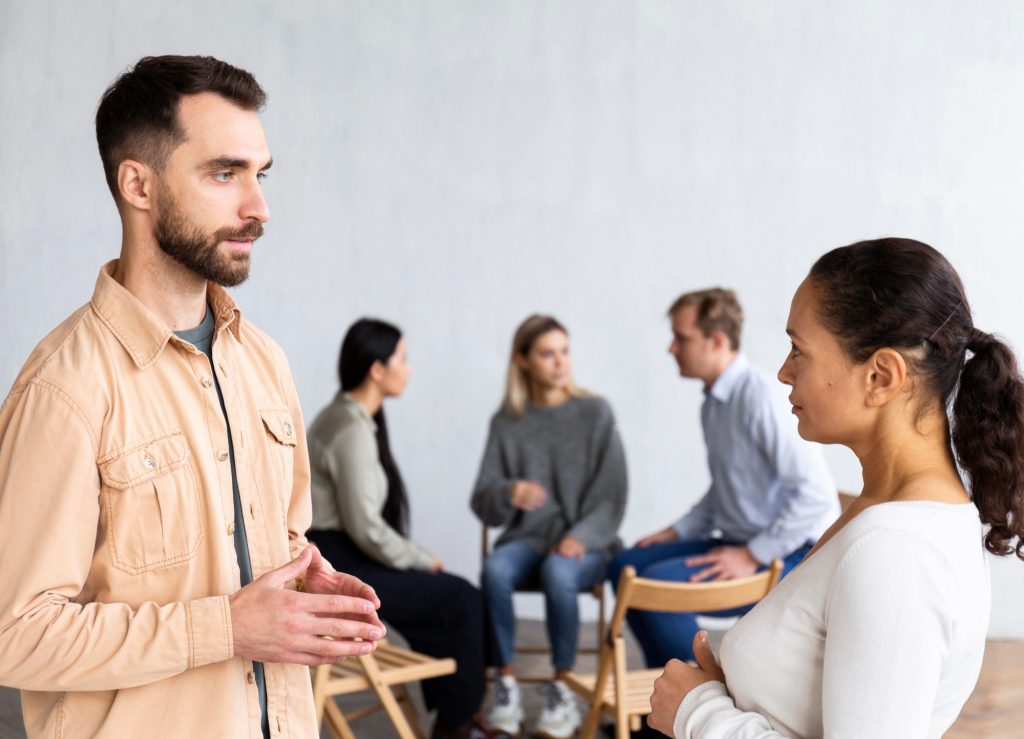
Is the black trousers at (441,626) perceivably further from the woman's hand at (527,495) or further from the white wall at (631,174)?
the white wall at (631,174)

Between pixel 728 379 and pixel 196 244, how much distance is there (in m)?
2.70

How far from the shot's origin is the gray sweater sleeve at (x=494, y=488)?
14.3ft

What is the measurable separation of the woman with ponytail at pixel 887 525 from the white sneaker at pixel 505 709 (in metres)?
2.53

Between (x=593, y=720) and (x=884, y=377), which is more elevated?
(x=884, y=377)

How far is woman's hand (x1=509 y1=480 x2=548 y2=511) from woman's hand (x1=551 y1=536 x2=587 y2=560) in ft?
0.63

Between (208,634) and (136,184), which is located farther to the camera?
(136,184)

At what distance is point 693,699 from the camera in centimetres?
145

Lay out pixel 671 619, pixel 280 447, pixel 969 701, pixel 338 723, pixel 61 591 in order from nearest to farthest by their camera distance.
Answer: pixel 61 591 → pixel 280 447 → pixel 969 701 → pixel 338 723 → pixel 671 619

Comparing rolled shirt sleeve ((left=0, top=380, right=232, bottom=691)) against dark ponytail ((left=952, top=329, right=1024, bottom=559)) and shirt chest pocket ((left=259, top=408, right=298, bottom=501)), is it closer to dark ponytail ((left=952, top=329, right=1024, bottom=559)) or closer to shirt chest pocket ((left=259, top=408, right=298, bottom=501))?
shirt chest pocket ((left=259, top=408, right=298, bottom=501))

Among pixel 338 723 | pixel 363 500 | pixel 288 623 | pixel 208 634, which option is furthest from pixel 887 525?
pixel 363 500

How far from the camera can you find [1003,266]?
5465mm

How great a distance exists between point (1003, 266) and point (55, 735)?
5179 mm

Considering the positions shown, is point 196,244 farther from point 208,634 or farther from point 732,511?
point 732,511

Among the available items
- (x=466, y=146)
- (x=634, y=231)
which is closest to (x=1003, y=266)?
(x=634, y=231)
